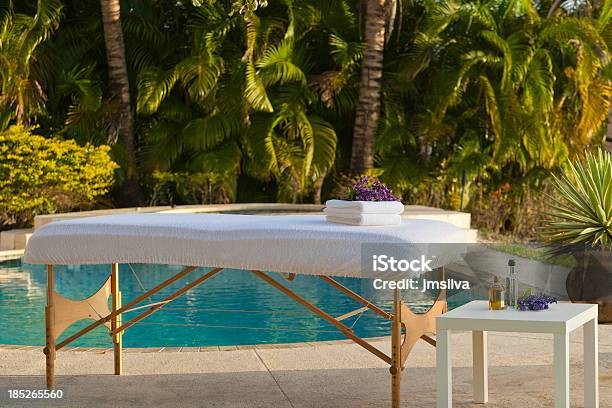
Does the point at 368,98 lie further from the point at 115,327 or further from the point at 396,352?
the point at 396,352

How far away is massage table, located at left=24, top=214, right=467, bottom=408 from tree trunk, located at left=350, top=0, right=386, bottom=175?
9.61 m

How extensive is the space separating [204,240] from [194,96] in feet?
33.3

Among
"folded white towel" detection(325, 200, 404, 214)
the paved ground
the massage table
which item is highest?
"folded white towel" detection(325, 200, 404, 214)

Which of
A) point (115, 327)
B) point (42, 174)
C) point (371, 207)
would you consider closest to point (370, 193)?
A: point (371, 207)

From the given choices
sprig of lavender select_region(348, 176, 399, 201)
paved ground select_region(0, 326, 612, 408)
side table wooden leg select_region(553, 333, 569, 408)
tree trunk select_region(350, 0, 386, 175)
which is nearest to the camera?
side table wooden leg select_region(553, 333, 569, 408)

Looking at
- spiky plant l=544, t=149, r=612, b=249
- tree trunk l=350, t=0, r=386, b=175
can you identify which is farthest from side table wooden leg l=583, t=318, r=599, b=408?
tree trunk l=350, t=0, r=386, b=175

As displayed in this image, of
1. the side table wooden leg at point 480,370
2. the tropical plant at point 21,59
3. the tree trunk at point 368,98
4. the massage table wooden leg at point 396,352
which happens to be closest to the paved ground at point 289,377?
the side table wooden leg at point 480,370

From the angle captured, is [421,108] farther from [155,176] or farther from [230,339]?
[230,339]

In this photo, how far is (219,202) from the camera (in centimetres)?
A: 1431

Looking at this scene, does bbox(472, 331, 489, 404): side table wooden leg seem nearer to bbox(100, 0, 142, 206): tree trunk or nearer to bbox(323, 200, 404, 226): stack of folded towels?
bbox(323, 200, 404, 226): stack of folded towels

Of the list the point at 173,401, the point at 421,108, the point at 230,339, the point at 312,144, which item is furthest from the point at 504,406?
the point at 421,108

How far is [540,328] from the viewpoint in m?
3.67

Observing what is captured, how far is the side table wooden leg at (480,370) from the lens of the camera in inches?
170

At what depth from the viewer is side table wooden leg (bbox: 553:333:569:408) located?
364 cm
